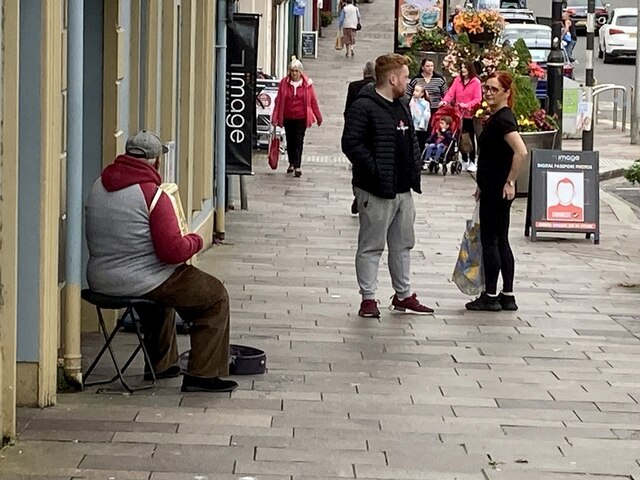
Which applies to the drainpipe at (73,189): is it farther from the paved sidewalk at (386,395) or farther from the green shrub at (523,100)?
the green shrub at (523,100)

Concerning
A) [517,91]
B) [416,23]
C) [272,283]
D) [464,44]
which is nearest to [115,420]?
[272,283]

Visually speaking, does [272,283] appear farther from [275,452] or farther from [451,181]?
[451,181]

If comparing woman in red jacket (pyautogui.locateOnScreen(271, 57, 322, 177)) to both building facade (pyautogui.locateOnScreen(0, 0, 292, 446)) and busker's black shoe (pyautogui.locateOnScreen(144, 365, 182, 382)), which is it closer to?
building facade (pyautogui.locateOnScreen(0, 0, 292, 446))

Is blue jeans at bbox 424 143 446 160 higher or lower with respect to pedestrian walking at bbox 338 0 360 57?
lower

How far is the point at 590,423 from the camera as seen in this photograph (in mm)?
7527

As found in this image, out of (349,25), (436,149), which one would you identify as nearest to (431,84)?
(436,149)

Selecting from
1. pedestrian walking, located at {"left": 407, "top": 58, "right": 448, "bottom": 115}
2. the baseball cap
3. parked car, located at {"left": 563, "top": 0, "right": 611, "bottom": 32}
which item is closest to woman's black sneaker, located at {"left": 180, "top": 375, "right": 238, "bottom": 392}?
the baseball cap

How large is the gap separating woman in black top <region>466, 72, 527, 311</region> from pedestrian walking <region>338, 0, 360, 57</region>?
102ft

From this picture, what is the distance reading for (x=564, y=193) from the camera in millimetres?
15023

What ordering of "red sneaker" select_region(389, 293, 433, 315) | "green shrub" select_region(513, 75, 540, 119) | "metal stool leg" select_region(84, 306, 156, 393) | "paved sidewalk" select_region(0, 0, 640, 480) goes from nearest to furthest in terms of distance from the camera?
"paved sidewalk" select_region(0, 0, 640, 480), "metal stool leg" select_region(84, 306, 156, 393), "red sneaker" select_region(389, 293, 433, 315), "green shrub" select_region(513, 75, 540, 119)

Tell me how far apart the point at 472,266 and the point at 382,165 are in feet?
4.52

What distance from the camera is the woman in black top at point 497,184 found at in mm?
10773

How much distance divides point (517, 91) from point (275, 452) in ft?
41.6

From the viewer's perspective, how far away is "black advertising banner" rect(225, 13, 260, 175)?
15508mm
